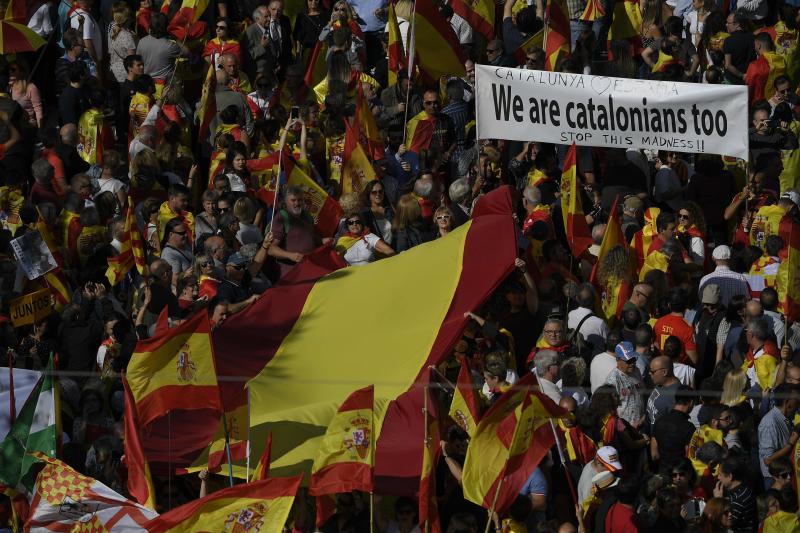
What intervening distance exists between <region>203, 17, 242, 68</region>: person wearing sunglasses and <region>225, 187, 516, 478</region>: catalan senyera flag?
3873 mm

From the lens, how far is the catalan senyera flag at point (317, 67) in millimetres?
21031

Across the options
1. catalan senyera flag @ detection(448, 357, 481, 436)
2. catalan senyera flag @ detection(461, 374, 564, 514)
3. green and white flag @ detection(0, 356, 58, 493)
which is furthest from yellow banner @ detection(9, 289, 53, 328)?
catalan senyera flag @ detection(461, 374, 564, 514)

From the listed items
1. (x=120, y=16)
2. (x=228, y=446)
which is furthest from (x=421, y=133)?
(x=228, y=446)

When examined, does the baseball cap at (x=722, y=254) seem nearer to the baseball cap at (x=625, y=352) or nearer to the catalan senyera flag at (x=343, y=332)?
the catalan senyera flag at (x=343, y=332)

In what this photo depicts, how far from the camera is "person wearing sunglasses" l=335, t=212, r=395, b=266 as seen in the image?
57.9 ft

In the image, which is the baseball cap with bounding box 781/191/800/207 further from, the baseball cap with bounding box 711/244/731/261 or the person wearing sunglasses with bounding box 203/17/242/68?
the person wearing sunglasses with bounding box 203/17/242/68

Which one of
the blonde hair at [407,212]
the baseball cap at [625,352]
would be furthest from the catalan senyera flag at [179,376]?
the blonde hair at [407,212]

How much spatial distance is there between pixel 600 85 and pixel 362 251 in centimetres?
241

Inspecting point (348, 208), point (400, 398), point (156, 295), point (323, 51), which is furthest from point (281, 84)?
point (400, 398)

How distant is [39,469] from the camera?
15031 mm

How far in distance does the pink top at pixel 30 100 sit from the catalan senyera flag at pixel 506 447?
7.41 meters

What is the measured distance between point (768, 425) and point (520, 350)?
7.09 feet

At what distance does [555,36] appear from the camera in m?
20.4

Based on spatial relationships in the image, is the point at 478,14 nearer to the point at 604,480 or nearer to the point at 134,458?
the point at 604,480
